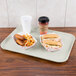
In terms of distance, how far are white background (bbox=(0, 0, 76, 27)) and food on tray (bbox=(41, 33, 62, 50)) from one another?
0.29 meters

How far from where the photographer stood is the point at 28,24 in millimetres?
1228

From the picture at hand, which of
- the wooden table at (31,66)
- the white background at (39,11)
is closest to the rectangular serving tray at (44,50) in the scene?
the wooden table at (31,66)

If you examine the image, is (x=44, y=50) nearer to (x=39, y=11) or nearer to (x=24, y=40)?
(x=24, y=40)

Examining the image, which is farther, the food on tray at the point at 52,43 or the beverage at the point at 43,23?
the beverage at the point at 43,23

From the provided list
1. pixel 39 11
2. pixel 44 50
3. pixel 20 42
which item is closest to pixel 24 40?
pixel 20 42

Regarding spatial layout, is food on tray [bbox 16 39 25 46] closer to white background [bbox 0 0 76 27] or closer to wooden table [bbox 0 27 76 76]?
wooden table [bbox 0 27 76 76]

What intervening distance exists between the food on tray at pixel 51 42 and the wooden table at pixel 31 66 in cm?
10

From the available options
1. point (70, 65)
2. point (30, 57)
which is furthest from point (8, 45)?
point (70, 65)

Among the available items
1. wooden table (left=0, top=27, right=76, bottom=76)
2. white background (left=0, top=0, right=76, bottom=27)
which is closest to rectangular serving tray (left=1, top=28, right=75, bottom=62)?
wooden table (left=0, top=27, right=76, bottom=76)

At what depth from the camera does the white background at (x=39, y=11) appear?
4.25 ft

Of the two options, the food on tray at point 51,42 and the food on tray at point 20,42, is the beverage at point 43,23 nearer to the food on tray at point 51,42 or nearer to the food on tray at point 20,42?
the food on tray at point 51,42

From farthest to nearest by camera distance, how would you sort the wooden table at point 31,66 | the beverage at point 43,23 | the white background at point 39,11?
the white background at point 39,11, the beverage at point 43,23, the wooden table at point 31,66

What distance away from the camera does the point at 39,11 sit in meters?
1.33

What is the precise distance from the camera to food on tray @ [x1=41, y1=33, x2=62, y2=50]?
1029 mm
